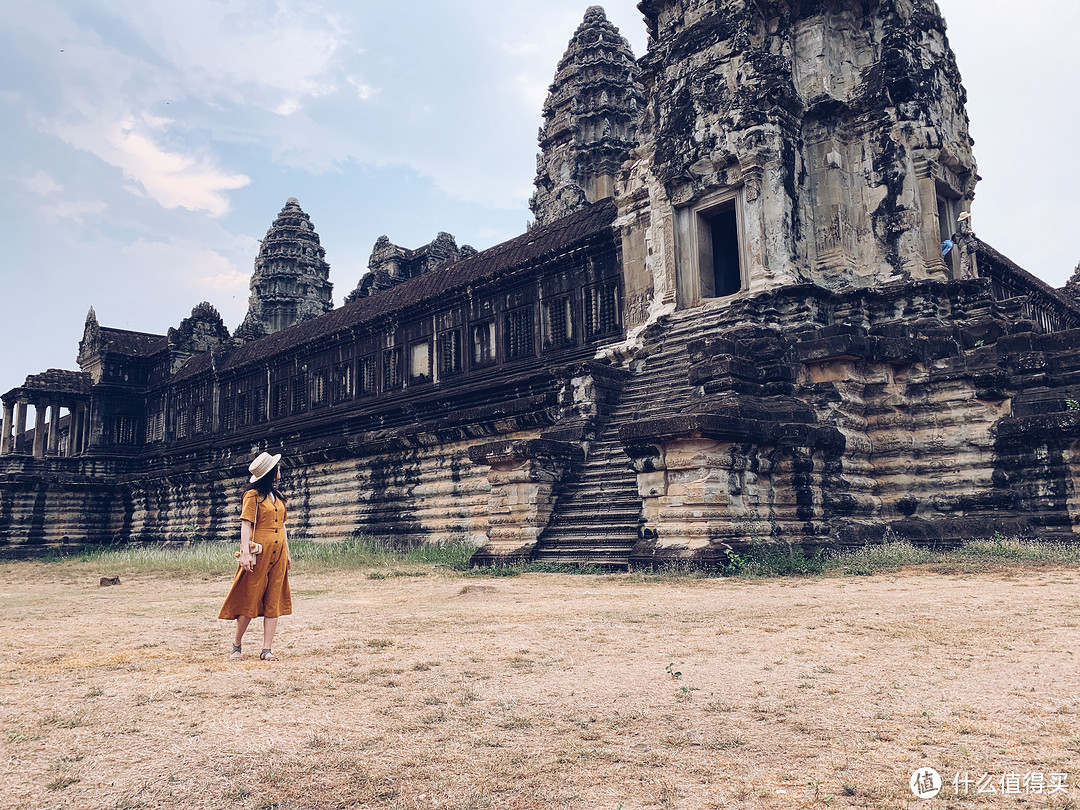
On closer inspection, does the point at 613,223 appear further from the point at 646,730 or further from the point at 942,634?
the point at 646,730

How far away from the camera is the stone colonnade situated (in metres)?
36.3

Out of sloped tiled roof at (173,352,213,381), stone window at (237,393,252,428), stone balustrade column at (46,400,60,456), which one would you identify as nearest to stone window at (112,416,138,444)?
stone balustrade column at (46,400,60,456)

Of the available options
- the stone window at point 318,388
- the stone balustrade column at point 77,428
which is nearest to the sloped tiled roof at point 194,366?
the stone balustrade column at point 77,428

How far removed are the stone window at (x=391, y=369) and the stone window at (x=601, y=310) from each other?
8032 millimetres

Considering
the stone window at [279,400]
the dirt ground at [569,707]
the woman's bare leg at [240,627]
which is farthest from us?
the stone window at [279,400]

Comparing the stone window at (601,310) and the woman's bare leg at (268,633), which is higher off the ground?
the stone window at (601,310)

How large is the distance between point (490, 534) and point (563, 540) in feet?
5.44

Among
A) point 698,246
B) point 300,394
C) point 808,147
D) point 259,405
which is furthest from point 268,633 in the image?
point 259,405

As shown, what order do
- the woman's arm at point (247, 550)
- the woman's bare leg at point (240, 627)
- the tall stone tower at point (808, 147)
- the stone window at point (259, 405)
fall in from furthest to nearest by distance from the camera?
the stone window at point (259, 405) < the tall stone tower at point (808, 147) < the woman's arm at point (247, 550) < the woman's bare leg at point (240, 627)

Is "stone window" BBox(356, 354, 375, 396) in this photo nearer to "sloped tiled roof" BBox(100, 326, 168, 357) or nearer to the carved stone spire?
"sloped tiled roof" BBox(100, 326, 168, 357)

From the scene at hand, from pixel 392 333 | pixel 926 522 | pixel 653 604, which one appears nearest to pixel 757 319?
pixel 926 522

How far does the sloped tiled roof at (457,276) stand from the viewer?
1953 cm

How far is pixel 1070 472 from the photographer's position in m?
11.4

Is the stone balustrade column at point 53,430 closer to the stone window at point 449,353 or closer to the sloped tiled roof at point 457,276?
the sloped tiled roof at point 457,276
